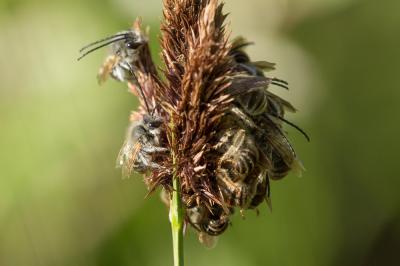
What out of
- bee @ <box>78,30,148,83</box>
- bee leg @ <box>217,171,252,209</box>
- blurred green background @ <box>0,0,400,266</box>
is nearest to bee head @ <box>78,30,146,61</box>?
bee @ <box>78,30,148,83</box>

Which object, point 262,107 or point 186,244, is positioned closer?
point 262,107

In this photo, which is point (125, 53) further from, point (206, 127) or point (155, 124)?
point (206, 127)

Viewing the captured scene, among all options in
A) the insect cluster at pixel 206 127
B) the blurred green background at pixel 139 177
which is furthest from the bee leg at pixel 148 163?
the blurred green background at pixel 139 177

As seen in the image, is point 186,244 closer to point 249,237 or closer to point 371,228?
point 249,237

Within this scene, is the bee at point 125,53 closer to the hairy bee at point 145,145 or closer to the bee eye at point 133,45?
the bee eye at point 133,45

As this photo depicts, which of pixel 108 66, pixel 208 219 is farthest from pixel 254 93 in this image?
pixel 108 66

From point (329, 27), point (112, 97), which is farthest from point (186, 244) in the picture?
point (329, 27)
